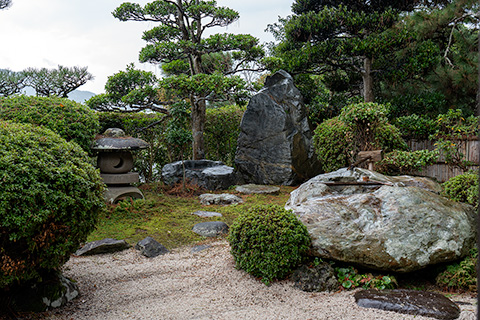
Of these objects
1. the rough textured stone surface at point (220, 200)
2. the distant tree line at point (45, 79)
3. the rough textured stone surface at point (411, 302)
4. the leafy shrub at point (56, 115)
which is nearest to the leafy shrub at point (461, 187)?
the rough textured stone surface at point (411, 302)

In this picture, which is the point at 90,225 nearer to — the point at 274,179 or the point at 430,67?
the point at 274,179

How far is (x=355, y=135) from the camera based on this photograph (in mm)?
7316

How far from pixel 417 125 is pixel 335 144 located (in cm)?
261

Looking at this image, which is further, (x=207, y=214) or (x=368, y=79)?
(x=368, y=79)

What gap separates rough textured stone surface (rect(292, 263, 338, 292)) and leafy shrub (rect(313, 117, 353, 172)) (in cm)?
427

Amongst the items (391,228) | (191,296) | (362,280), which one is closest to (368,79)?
(391,228)

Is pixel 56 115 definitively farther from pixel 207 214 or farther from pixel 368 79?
pixel 368 79

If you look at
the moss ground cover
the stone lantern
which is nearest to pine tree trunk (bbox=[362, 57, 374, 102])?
the moss ground cover

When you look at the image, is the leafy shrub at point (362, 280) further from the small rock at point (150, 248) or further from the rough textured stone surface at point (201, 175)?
the rough textured stone surface at point (201, 175)

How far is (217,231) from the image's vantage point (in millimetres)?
5402

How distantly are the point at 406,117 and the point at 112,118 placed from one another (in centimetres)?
747

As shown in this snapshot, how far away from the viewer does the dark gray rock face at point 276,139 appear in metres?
9.33

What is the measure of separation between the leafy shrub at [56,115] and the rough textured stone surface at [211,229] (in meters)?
2.51

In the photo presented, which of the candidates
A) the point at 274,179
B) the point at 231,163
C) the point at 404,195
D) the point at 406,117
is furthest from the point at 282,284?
the point at 231,163
